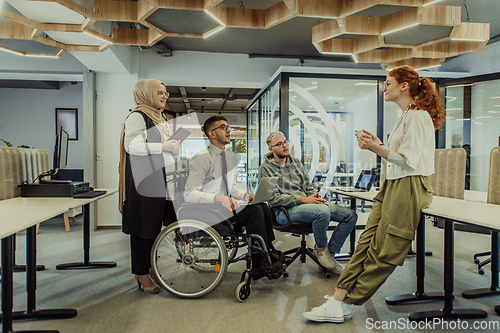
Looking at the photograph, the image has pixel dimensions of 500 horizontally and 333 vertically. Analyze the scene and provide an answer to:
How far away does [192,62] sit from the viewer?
5.23m

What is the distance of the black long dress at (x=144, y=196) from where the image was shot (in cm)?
211

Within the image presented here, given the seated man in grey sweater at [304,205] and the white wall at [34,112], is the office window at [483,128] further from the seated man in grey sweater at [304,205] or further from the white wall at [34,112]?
the white wall at [34,112]

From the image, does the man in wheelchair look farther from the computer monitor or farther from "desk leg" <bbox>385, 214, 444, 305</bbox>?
the computer monitor

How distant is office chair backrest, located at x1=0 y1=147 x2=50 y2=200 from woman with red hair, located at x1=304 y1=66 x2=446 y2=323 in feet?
7.71

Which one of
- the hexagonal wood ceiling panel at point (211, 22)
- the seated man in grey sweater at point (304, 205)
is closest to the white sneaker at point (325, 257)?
the seated man in grey sweater at point (304, 205)

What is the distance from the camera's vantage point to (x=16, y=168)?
2.48 m

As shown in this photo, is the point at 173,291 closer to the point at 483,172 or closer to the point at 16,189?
the point at 16,189

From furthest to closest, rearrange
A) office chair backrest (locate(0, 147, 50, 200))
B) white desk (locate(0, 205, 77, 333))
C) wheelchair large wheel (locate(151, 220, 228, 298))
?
office chair backrest (locate(0, 147, 50, 200)) → wheelchair large wheel (locate(151, 220, 228, 298)) → white desk (locate(0, 205, 77, 333))

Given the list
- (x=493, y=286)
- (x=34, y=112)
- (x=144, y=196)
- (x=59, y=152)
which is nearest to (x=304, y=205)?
(x=144, y=196)

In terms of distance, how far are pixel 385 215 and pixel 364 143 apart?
427 mm

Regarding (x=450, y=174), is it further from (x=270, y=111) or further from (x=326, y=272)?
(x=270, y=111)

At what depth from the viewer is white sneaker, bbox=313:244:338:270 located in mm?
2592

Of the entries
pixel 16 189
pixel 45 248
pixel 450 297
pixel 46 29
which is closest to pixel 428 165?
pixel 450 297

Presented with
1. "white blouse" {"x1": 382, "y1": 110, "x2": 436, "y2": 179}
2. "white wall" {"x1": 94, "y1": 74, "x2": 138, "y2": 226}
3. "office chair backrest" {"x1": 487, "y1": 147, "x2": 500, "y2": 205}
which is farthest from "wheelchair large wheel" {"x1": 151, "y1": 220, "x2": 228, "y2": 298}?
"white wall" {"x1": 94, "y1": 74, "x2": 138, "y2": 226}
